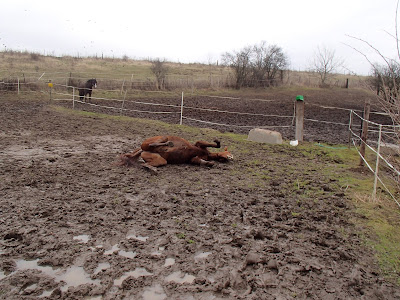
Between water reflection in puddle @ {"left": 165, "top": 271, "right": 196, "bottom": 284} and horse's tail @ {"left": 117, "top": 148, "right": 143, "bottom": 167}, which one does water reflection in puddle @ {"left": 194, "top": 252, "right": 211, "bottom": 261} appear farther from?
horse's tail @ {"left": 117, "top": 148, "right": 143, "bottom": 167}

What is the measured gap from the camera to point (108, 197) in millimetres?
4465

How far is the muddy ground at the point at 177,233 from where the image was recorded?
2.62 m

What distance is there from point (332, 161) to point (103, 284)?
5.96 meters

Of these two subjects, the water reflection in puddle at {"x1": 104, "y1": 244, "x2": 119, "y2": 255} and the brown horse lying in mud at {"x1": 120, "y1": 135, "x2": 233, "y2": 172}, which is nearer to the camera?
the water reflection in puddle at {"x1": 104, "y1": 244, "x2": 119, "y2": 255}

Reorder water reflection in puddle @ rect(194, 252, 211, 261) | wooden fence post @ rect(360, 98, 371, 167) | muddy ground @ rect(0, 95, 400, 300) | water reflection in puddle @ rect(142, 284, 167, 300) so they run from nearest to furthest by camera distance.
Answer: water reflection in puddle @ rect(142, 284, 167, 300)
muddy ground @ rect(0, 95, 400, 300)
water reflection in puddle @ rect(194, 252, 211, 261)
wooden fence post @ rect(360, 98, 371, 167)

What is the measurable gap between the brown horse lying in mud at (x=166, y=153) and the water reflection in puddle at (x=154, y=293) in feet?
10.1

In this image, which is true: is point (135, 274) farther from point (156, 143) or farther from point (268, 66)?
point (268, 66)

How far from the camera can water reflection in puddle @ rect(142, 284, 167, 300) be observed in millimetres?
2471

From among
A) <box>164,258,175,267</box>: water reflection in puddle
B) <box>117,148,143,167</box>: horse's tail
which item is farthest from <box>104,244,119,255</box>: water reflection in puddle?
<box>117,148,143,167</box>: horse's tail

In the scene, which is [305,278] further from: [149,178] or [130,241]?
[149,178]

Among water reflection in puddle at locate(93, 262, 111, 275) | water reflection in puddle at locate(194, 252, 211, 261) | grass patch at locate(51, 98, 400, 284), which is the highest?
grass patch at locate(51, 98, 400, 284)

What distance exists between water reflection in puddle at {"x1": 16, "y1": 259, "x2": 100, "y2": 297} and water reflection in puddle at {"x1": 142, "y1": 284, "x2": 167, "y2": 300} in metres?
0.40

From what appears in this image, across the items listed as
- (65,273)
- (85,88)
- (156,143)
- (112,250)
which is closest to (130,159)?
Result: (156,143)

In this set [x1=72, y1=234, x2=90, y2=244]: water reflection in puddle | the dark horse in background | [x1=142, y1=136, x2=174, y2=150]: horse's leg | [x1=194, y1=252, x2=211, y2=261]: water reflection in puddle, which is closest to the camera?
[x1=194, y1=252, x2=211, y2=261]: water reflection in puddle
